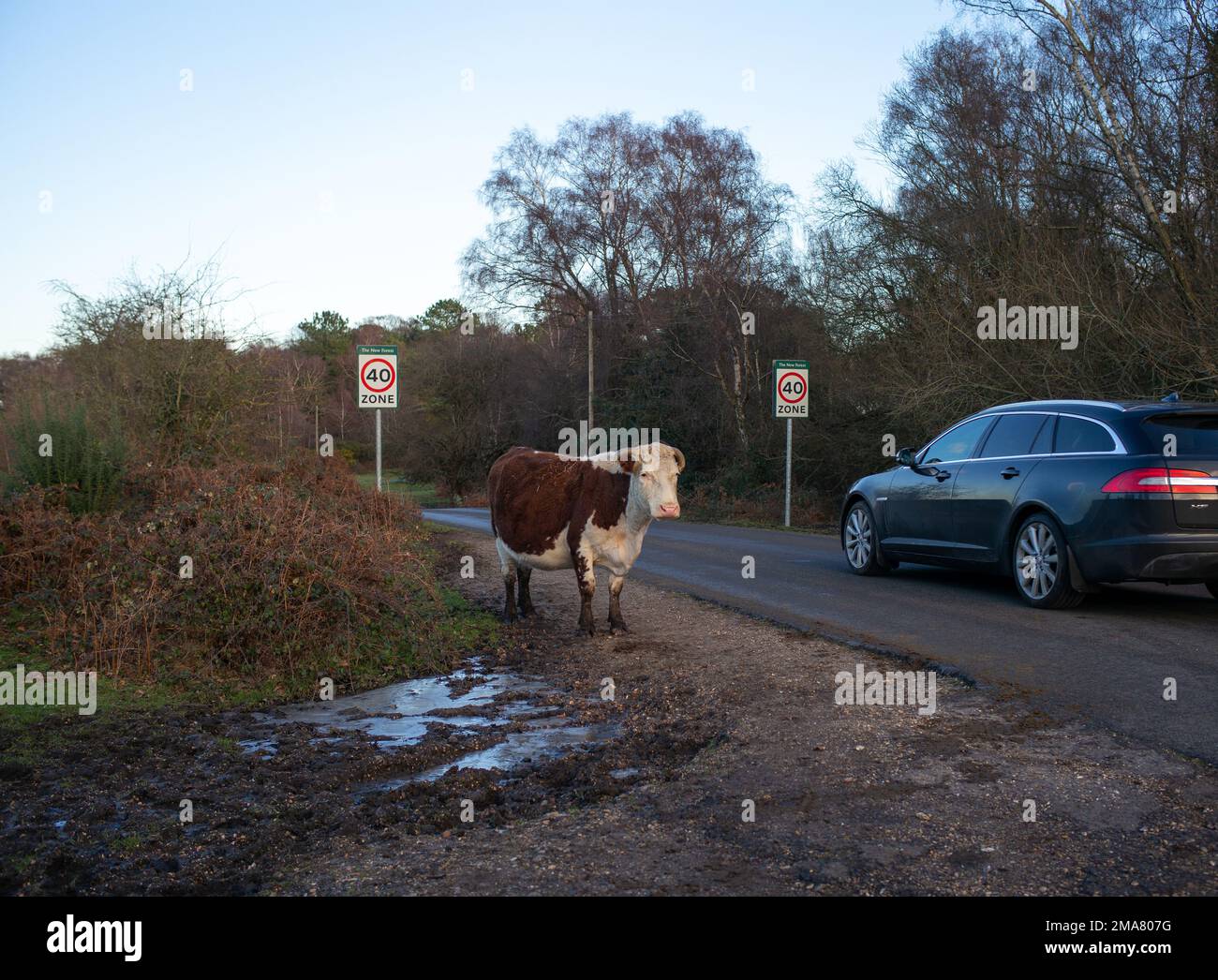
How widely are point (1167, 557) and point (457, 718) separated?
5942 mm

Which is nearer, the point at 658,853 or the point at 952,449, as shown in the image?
the point at 658,853

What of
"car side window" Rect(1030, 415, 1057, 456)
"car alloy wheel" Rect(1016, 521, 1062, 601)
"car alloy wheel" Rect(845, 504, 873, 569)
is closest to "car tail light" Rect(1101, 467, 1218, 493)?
"car alloy wheel" Rect(1016, 521, 1062, 601)

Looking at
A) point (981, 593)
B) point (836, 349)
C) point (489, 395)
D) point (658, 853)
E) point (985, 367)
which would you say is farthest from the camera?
point (489, 395)

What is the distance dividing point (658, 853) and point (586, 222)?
39.4 metres

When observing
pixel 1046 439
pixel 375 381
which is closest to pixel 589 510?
pixel 1046 439

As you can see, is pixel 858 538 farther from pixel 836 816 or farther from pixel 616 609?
pixel 836 816

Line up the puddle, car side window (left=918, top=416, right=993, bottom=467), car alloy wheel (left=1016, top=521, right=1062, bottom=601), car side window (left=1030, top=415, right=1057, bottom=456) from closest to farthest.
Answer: the puddle < car alloy wheel (left=1016, top=521, right=1062, bottom=601) < car side window (left=1030, top=415, right=1057, bottom=456) < car side window (left=918, top=416, right=993, bottom=467)

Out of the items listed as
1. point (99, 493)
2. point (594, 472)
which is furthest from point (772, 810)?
point (99, 493)

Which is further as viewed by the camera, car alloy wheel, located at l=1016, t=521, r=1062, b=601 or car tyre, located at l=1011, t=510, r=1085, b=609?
car alloy wheel, located at l=1016, t=521, r=1062, b=601

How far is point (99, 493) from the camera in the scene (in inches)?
483

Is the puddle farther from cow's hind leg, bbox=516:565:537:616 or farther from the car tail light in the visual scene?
the car tail light

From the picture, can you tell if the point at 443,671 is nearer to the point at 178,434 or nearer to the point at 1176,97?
the point at 178,434

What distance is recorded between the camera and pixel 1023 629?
9.02 metres

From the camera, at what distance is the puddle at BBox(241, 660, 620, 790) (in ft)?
20.1
